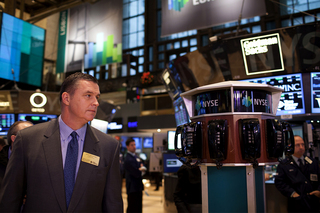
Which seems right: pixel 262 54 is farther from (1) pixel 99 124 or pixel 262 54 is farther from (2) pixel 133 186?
(1) pixel 99 124

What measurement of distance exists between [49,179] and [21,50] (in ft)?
30.9

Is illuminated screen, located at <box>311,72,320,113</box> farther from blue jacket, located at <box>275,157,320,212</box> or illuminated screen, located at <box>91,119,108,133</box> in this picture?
illuminated screen, located at <box>91,119,108,133</box>

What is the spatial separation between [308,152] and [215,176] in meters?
3.19

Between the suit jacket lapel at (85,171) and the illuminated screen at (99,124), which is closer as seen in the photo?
the suit jacket lapel at (85,171)

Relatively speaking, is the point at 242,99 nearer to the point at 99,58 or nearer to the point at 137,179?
the point at 137,179

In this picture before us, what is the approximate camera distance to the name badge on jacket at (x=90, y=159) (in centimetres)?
154

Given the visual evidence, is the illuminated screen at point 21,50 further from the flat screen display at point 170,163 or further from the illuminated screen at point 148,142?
the illuminated screen at point 148,142

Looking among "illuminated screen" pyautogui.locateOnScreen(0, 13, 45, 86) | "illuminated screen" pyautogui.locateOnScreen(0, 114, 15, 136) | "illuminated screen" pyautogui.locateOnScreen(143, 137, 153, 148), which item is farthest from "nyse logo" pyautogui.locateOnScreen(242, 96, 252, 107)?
"illuminated screen" pyautogui.locateOnScreen(143, 137, 153, 148)

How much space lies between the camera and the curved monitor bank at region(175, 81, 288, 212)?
2.55 meters

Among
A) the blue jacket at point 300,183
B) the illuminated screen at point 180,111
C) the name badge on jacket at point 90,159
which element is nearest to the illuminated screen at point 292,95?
the blue jacket at point 300,183

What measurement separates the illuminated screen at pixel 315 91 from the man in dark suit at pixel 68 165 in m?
4.74

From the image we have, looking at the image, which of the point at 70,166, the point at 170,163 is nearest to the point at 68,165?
the point at 70,166

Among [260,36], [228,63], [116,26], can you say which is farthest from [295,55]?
[116,26]

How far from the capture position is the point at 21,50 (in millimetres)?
9570
